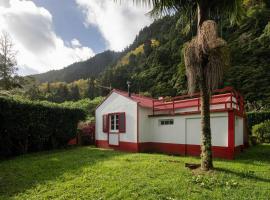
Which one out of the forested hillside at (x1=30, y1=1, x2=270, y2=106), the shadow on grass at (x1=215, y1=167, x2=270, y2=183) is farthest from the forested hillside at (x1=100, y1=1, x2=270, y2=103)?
the shadow on grass at (x1=215, y1=167, x2=270, y2=183)

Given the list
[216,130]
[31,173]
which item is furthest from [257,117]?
[31,173]

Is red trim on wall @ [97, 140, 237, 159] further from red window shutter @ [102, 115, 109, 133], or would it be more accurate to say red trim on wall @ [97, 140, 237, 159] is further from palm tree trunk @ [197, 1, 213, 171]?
palm tree trunk @ [197, 1, 213, 171]

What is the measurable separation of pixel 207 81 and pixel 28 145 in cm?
1104

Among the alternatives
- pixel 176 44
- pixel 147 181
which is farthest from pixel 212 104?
pixel 176 44

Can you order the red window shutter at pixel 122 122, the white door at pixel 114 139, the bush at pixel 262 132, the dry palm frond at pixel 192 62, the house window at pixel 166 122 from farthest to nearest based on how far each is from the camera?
the bush at pixel 262 132, the white door at pixel 114 139, the red window shutter at pixel 122 122, the house window at pixel 166 122, the dry palm frond at pixel 192 62

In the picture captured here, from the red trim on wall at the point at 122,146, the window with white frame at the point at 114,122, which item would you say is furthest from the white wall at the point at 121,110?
the window with white frame at the point at 114,122

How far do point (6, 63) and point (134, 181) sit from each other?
24.1m

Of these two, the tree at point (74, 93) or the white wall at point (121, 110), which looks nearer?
the white wall at point (121, 110)

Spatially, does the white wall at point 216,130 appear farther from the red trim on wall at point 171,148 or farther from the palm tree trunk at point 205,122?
the palm tree trunk at point 205,122

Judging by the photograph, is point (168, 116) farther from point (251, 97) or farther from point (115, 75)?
point (115, 75)

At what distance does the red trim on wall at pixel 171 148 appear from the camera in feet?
33.0

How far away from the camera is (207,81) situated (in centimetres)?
732

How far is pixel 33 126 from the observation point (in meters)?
12.9

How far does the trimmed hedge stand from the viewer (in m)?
11.5
